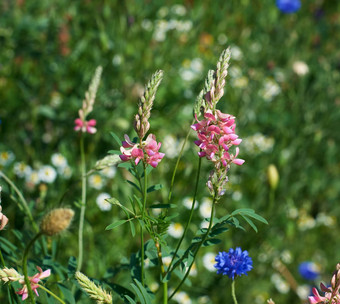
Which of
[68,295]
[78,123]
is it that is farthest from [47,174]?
[68,295]

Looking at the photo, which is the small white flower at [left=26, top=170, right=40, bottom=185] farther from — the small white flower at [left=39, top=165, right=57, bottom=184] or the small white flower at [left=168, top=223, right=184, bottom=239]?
the small white flower at [left=168, top=223, right=184, bottom=239]

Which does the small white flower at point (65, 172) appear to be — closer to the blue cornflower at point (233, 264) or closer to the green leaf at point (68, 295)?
the green leaf at point (68, 295)

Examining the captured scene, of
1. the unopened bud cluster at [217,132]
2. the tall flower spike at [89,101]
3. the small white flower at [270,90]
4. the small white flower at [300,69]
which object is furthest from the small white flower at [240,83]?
the unopened bud cluster at [217,132]

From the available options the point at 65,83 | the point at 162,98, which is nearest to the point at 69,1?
the point at 65,83

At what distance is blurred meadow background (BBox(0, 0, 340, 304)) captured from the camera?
2488 mm

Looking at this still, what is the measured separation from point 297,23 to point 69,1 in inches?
80.7

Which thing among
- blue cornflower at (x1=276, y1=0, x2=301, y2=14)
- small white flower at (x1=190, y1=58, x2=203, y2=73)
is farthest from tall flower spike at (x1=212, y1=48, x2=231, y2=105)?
blue cornflower at (x1=276, y1=0, x2=301, y2=14)

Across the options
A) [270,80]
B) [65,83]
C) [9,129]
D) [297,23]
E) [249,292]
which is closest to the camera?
[249,292]

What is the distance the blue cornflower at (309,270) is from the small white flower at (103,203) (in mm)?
1199

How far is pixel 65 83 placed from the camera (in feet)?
10.4

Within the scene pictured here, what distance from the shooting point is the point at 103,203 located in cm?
242

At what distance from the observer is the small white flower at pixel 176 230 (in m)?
2.47

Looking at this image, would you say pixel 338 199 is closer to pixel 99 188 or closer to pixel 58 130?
pixel 99 188

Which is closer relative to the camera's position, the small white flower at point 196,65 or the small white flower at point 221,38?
the small white flower at point 196,65
